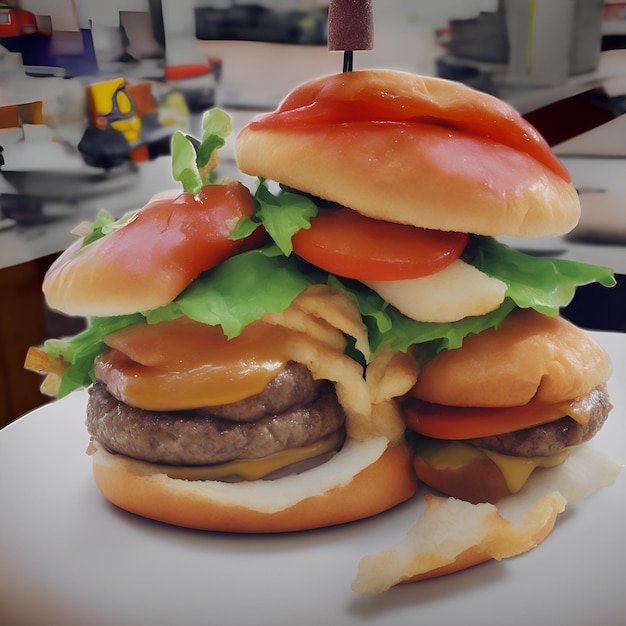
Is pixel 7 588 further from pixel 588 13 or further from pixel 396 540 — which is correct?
pixel 588 13

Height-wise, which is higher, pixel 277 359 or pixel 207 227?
pixel 207 227

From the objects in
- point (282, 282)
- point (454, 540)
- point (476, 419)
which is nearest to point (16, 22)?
point (282, 282)

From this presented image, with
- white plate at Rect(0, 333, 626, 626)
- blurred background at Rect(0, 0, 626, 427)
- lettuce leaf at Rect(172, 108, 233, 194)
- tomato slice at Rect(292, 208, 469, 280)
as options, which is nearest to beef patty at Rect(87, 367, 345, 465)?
white plate at Rect(0, 333, 626, 626)

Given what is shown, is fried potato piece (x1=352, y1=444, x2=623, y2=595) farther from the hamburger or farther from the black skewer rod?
the black skewer rod

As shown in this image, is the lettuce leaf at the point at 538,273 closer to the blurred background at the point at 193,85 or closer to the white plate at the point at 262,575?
the white plate at the point at 262,575

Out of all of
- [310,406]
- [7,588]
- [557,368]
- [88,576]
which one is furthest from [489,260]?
[7,588]

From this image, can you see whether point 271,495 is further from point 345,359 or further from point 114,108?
point 114,108
